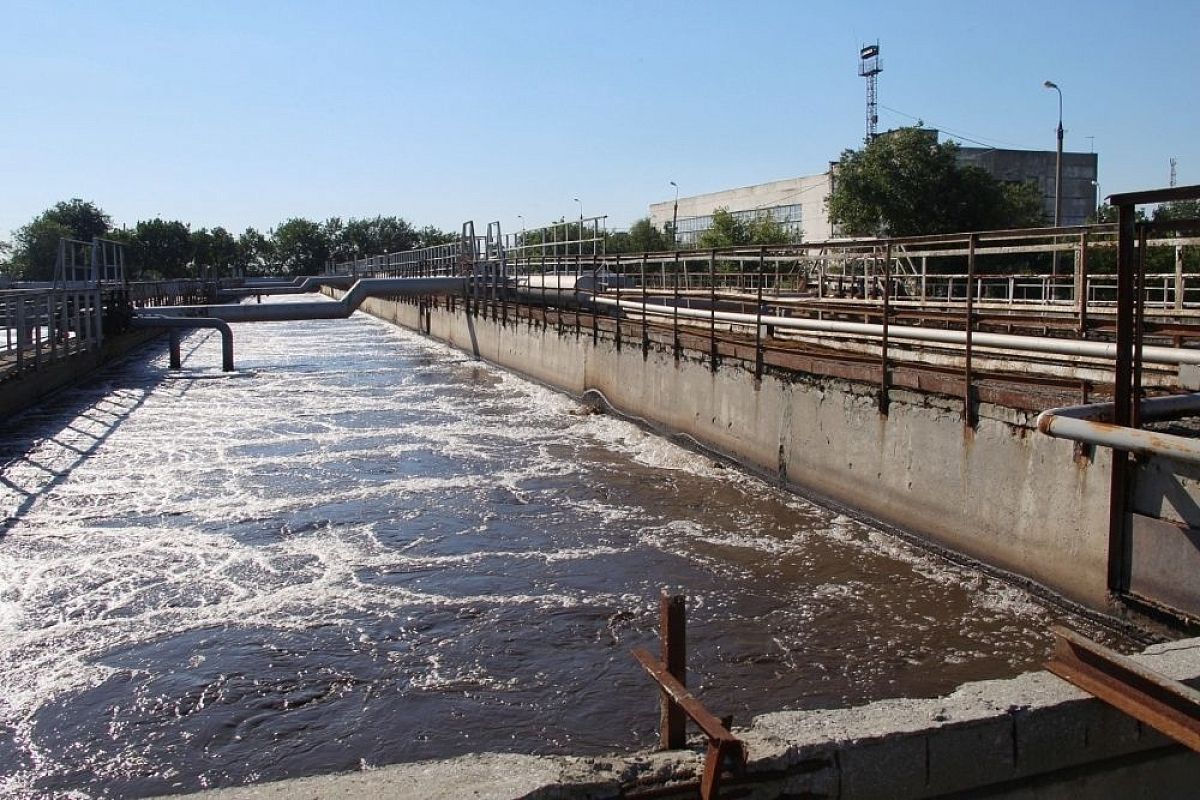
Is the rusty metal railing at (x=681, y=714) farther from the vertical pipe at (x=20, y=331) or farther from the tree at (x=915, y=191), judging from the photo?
the tree at (x=915, y=191)

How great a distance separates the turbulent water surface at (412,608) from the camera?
6109mm

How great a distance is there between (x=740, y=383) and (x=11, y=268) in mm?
109771

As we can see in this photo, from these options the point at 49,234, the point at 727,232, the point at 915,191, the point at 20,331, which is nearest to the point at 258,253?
the point at 49,234

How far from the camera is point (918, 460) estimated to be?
9523mm

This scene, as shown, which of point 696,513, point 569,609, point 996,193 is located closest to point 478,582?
point 569,609

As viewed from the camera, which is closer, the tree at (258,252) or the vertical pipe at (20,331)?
the vertical pipe at (20,331)

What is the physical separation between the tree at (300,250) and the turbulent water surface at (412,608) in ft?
440

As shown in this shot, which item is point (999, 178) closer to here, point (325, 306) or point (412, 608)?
point (325, 306)

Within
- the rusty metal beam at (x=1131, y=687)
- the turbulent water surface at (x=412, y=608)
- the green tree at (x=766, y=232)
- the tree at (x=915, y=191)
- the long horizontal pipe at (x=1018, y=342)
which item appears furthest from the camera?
the green tree at (x=766, y=232)

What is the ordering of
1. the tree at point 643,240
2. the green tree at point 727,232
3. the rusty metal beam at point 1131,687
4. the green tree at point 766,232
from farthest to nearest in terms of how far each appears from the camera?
1. the tree at point 643,240
2. the green tree at point 727,232
3. the green tree at point 766,232
4. the rusty metal beam at point 1131,687

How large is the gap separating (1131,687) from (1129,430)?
1.54 m

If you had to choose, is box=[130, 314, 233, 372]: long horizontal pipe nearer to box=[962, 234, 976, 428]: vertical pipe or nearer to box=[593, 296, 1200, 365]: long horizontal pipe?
box=[593, 296, 1200, 365]: long horizontal pipe

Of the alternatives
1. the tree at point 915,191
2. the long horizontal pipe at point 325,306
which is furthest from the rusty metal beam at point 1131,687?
the tree at point 915,191

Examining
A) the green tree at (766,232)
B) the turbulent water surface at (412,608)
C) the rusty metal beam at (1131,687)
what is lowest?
the turbulent water surface at (412,608)
